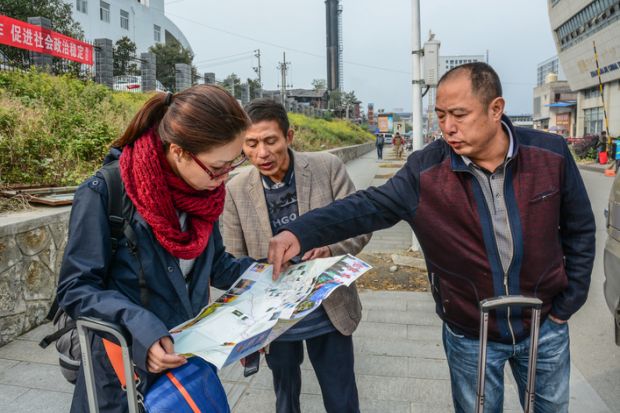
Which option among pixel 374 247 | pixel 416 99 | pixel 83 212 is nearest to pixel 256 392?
pixel 83 212

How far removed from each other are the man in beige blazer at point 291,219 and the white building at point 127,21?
45405mm

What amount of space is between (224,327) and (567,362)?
1475mm

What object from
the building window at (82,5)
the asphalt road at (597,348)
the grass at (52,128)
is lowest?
the asphalt road at (597,348)

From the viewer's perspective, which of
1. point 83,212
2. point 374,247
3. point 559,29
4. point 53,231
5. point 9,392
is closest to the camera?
point 83,212

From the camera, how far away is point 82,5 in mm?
43375

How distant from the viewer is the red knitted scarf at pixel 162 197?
5.71 feet

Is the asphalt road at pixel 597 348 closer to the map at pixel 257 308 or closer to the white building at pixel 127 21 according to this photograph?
the map at pixel 257 308

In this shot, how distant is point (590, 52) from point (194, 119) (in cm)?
4800

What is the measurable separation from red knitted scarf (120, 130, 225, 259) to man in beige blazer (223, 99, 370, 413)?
0.77m

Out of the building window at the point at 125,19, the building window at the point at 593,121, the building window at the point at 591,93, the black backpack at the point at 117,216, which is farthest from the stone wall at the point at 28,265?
the building window at the point at 125,19

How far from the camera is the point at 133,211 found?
1758 mm

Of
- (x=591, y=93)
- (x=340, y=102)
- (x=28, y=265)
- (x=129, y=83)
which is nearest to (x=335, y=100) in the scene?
(x=340, y=102)

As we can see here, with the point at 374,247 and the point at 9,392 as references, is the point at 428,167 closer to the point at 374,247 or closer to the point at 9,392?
the point at 9,392

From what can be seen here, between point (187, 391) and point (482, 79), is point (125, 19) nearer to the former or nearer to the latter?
point (482, 79)
